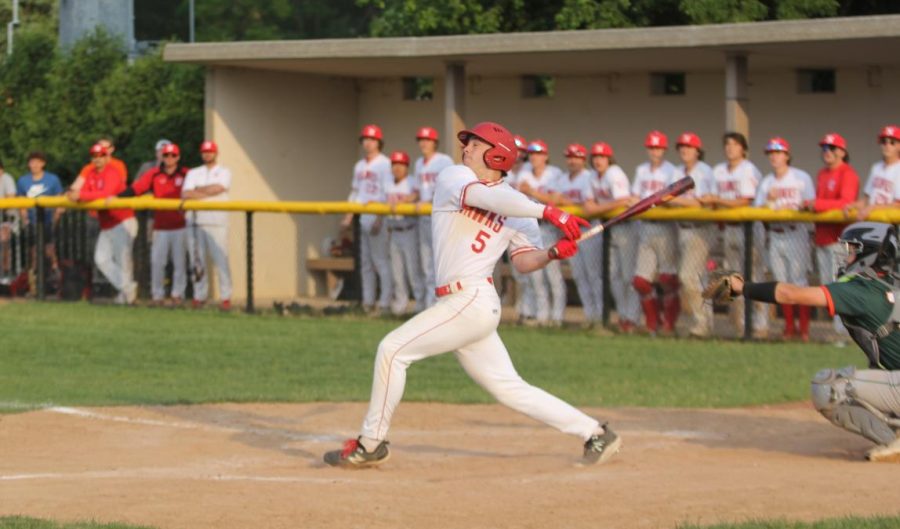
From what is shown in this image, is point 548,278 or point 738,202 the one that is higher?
point 738,202

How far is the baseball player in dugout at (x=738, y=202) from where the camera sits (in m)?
14.2

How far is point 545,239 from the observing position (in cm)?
1537

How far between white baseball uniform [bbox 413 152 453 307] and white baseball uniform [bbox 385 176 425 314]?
0.10 meters

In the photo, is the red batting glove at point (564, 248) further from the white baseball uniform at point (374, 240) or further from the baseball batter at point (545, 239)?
the white baseball uniform at point (374, 240)

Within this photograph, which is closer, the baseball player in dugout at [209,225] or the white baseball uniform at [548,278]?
A: the white baseball uniform at [548,278]

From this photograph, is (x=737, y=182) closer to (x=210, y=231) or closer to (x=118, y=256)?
(x=210, y=231)

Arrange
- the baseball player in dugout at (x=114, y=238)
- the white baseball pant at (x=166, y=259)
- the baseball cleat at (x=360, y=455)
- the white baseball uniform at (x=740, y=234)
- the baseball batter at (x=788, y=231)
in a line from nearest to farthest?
the baseball cleat at (x=360, y=455)
the baseball batter at (x=788, y=231)
the white baseball uniform at (x=740, y=234)
the white baseball pant at (x=166, y=259)
the baseball player in dugout at (x=114, y=238)

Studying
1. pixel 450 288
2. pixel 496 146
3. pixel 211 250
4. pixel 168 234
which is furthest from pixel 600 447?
pixel 168 234

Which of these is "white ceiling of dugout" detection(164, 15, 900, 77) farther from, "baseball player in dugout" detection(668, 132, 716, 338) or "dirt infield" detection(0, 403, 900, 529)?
"dirt infield" detection(0, 403, 900, 529)

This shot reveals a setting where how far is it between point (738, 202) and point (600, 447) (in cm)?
662

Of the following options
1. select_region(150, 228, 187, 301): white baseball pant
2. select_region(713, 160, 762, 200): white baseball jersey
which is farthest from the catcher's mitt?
select_region(150, 228, 187, 301): white baseball pant

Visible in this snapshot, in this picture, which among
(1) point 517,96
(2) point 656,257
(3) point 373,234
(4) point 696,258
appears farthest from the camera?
(1) point 517,96

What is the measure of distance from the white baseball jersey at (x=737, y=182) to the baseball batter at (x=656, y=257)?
0.54 m

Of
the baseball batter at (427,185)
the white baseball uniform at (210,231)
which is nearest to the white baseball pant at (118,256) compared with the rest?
the white baseball uniform at (210,231)
